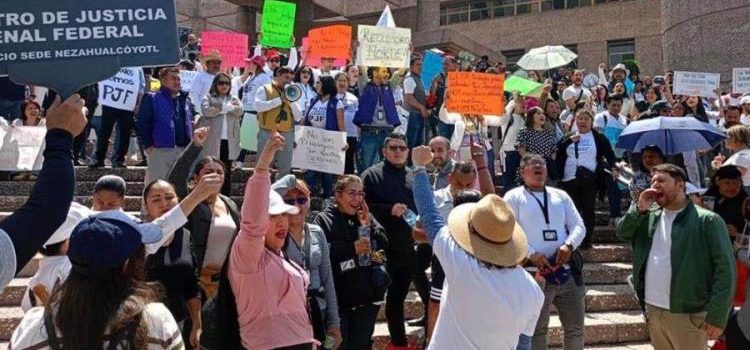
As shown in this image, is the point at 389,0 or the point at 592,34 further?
the point at 592,34

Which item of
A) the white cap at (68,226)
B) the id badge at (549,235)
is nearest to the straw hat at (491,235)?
the white cap at (68,226)

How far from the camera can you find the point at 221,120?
8.62 m

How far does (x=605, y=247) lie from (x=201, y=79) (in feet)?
18.2

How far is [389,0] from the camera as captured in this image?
33406mm

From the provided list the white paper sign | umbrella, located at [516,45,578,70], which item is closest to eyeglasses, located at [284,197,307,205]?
the white paper sign

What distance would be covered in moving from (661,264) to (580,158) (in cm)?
338

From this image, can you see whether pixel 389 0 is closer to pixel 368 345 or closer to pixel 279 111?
pixel 279 111

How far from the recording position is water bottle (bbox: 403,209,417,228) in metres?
6.13

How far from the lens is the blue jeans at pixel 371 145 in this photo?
371 inches

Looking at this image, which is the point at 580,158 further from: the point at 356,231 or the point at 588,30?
the point at 588,30

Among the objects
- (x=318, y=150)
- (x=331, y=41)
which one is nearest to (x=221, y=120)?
(x=318, y=150)

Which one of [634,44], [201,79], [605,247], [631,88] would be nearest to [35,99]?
[201,79]

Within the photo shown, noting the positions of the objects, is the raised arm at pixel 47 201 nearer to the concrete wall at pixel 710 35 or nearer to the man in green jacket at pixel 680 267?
the man in green jacket at pixel 680 267

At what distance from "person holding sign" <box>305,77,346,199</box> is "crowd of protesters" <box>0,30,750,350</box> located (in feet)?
0.09
